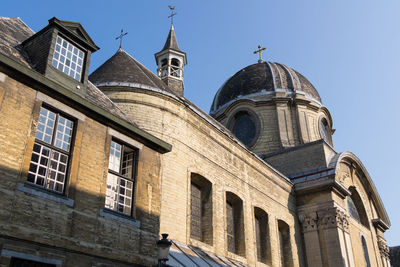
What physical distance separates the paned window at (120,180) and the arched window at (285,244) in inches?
438

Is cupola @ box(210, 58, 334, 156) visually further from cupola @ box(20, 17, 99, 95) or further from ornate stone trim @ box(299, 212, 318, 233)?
cupola @ box(20, 17, 99, 95)

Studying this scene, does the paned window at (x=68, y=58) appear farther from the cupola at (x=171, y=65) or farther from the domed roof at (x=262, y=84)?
the domed roof at (x=262, y=84)

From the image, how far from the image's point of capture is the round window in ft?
93.7

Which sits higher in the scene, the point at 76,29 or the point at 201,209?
the point at 76,29

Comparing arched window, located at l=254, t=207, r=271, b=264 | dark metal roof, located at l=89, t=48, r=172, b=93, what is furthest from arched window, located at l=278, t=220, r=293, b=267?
dark metal roof, located at l=89, t=48, r=172, b=93

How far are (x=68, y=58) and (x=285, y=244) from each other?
14092 millimetres

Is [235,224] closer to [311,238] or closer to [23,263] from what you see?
[311,238]

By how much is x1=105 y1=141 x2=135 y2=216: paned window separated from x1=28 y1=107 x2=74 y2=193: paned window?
1.27m

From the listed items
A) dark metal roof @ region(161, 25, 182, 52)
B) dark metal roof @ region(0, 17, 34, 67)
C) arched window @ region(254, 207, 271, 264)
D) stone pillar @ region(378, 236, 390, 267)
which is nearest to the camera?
dark metal roof @ region(0, 17, 34, 67)

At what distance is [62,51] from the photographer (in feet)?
32.4

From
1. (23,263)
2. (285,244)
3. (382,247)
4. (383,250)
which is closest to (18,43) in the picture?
(23,263)

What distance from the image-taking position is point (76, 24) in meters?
10.1

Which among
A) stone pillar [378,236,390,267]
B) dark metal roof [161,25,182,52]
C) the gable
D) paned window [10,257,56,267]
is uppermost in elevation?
dark metal roof [161,25,182,52]

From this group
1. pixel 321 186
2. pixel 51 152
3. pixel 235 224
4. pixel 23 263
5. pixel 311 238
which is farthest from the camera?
pixel 321 186
